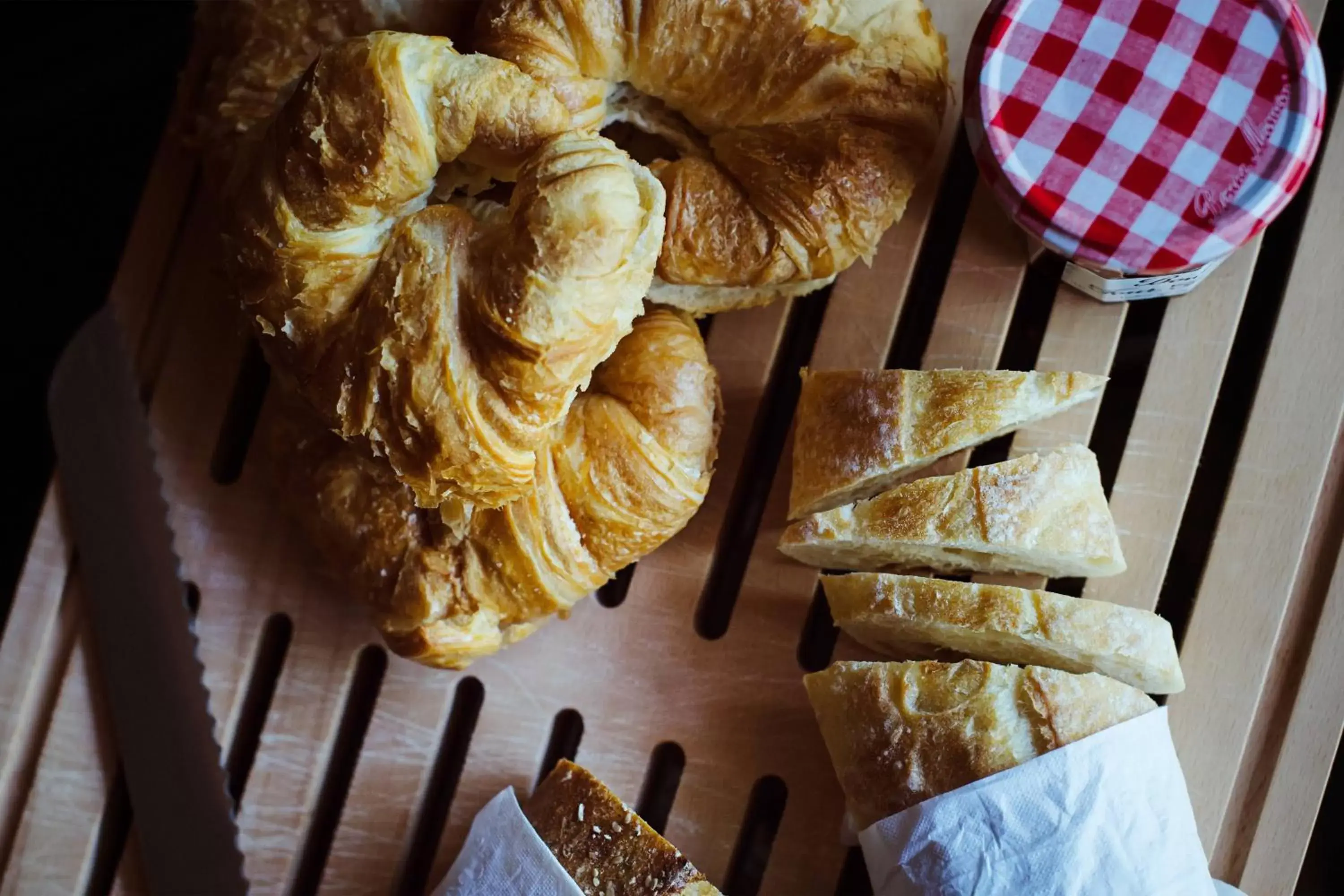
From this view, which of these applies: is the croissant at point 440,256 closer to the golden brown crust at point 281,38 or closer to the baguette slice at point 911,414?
the golden brown crust at point 281,38

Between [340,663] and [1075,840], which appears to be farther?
[340,663]

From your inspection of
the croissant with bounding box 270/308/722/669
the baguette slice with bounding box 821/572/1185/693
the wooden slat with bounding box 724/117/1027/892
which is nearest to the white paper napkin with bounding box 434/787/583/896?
the croissant with bounding box 270/308/722/669

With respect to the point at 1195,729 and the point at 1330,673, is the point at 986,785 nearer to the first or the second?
the point at 1195,729

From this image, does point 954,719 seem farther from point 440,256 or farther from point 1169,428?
point 440,256

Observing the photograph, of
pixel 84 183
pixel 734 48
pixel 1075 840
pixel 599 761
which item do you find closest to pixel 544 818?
pixel 599 761

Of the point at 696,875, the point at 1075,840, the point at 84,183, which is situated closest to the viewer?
the point at 1075,840

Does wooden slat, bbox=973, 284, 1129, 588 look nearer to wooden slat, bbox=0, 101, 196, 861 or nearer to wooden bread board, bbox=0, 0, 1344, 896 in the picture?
wooden bread board, bbox=0, 0, 1344, 896
